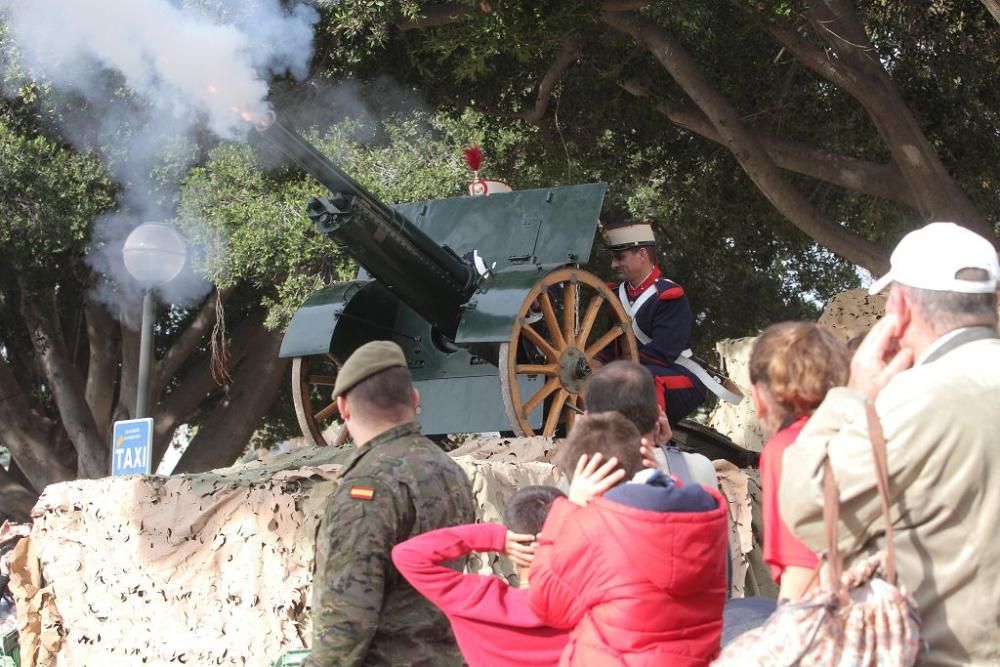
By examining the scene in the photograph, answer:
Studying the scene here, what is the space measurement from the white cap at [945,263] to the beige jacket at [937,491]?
0.18 meters

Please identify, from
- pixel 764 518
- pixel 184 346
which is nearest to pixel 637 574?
pixel 764 518

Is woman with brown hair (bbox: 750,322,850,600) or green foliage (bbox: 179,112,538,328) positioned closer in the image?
woman with brown hair (bbox: 750,322,850,600)

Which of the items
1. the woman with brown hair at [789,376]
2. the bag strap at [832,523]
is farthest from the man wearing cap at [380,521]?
the bag strap at [832,523]

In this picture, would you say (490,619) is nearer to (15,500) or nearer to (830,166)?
Result: (830,166)

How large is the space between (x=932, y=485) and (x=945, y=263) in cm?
49

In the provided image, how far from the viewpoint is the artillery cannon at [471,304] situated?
7465 mm

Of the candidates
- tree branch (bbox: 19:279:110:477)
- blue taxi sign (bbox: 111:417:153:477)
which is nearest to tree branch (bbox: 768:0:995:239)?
blue taxi sign (bbox: 111:417:153:477)

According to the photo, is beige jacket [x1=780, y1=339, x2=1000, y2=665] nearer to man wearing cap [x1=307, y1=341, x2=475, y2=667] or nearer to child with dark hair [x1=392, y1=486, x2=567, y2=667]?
child with dark hair [x1=392, y1=486, x2=567, y2=667]

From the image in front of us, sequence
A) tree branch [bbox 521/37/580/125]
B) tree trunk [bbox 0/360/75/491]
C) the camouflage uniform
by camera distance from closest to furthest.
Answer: the camouflage uniform < tree branch [bbox 521/37/580/125] < tree trunk [bbox 0/360/75/491]

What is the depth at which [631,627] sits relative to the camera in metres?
3.19

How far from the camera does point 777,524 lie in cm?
313

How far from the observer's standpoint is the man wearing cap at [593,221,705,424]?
7.95 metres

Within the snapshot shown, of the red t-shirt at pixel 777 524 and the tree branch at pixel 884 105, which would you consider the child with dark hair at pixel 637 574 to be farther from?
the tree branch at pixel 884 105

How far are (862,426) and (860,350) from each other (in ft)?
1.11
